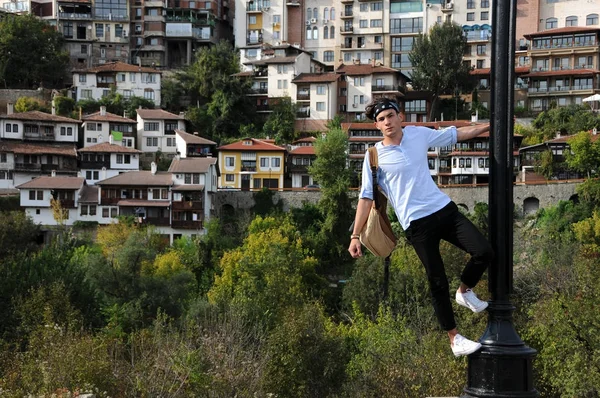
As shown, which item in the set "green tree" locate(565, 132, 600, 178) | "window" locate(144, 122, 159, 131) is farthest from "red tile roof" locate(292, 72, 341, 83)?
"green tree" locate(565, 132, 600, 178)

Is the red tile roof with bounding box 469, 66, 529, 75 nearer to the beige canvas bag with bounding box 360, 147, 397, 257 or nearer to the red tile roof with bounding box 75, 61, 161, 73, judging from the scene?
the red tile roof with bounding box 75, 61, 161, 73

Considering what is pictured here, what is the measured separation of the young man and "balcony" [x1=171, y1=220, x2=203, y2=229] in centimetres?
5748

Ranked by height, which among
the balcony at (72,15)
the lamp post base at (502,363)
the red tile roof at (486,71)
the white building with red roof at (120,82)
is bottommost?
the lamp post base at (502,363)

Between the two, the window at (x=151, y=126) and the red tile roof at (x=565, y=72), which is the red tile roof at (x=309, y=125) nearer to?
the window at (x=151, y=126)

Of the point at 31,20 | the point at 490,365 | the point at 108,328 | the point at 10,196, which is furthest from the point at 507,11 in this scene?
the point at 31,20

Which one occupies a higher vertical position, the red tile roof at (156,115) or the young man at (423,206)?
the red tile roof at (156,115)

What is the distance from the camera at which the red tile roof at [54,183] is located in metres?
64.4

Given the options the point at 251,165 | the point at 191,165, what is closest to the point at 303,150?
the point at 251,165

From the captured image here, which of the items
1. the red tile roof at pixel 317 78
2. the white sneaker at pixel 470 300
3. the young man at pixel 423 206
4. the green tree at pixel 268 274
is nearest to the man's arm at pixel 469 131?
the young man at pixel 423 206

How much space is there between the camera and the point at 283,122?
8012 cm

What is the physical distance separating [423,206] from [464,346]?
1.04 metres

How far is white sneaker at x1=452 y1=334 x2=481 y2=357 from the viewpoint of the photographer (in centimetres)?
679

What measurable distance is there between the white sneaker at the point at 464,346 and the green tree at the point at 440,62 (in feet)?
244

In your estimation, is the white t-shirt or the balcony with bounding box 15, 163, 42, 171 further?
the balcony with bounding box 15, 163, 42, 171
